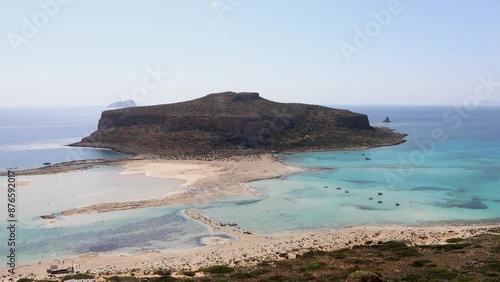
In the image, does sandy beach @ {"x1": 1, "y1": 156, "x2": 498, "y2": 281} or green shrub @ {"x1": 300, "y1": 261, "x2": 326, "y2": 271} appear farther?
sandy beach @ {"x1": 1, "y1": 156, "x2": 498, "y2": 281}

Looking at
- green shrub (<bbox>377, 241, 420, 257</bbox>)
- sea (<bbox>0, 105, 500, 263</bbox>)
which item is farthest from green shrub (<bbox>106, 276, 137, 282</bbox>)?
green shrub (<bbox>377, 241, 420, 257</bbox>)

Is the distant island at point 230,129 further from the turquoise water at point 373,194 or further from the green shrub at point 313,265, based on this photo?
the green shrub at point 313,265

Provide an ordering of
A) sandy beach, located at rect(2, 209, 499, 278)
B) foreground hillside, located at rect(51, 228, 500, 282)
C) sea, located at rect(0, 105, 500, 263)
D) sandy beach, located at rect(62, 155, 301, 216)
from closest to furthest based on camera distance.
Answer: foreground hillside, located at rect(51, 228, 500, 282) → sandy beach, located at rect(2, 209, 499, 278) → sea, located at rect(0, 105, 500, 263) → sandy beach, located at rect(62, 155, 301, 216)

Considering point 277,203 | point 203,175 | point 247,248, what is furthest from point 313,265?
point 203,175

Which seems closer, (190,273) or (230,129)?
(190,273)

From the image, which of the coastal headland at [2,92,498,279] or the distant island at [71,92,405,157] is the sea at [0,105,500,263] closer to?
the coastal headland at [2,92,498,279]

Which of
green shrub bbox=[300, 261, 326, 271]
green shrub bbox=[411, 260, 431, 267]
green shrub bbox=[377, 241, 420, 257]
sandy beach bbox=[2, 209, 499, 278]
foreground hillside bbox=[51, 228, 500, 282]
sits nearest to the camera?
foreground hillside bbox=[51, 228, 500, 282]

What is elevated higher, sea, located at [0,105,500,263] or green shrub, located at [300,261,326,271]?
sea, located at [0,105,500,263]

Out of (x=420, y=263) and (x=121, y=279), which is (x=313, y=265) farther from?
(x=121, y=279)

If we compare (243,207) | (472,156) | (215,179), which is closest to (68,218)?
(243,207)
